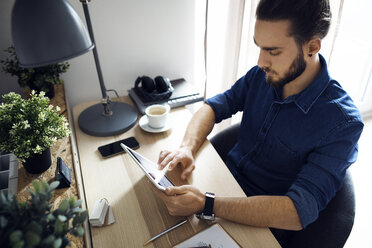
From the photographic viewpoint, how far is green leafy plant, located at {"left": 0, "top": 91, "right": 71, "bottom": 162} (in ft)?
2.35

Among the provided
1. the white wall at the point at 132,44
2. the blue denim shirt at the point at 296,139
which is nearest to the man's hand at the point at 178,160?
the blue denim shirt at the point at 296,139

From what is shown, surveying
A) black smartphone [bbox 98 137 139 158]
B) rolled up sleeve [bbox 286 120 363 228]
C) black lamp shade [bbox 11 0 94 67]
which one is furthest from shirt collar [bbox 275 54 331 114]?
black lamp shade [bbox 11 0 94 67]

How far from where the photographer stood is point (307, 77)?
36.6 inches

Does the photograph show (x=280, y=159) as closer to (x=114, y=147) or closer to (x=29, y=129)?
(x=114, y=147)

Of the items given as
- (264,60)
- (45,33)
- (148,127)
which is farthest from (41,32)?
(264,60)

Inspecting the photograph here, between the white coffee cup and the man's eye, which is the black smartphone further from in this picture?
the man's eye

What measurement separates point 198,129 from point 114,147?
355mm

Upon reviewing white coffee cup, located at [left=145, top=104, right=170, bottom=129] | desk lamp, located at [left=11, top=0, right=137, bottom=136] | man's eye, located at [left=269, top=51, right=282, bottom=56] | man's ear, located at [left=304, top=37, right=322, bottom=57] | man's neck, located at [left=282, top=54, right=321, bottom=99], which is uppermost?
desk lamp, located at [left=11, top=0, right=137, bottom=136]

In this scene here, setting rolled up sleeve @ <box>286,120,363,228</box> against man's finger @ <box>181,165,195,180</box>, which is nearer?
rolled up sleeve @ <box>286,120,363,228</box>

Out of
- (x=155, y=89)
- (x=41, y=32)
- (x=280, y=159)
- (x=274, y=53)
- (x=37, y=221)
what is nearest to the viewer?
(x=37, y=221)

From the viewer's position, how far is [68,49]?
2.31ft

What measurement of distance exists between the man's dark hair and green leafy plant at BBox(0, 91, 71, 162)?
2.47 ft

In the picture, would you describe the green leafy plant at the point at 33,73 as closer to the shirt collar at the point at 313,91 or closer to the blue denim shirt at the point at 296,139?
the blue denim shirt at the point at 296,139

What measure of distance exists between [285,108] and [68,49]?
30.0 inches
